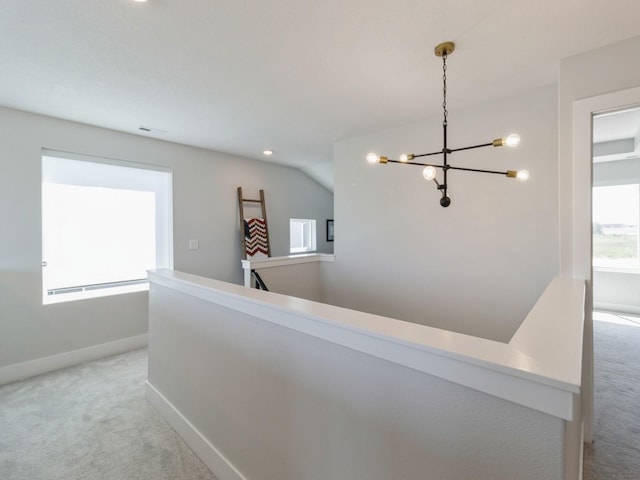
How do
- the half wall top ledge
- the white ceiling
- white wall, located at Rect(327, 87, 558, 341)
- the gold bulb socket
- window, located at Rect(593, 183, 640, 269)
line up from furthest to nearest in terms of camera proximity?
1. window, located at Rect(593, 183, 640, 269)
2. white wall, located at Rect(327, 87, 558, 341)
3. the gold bulb socket
4. the white ceiling
5. the half wall top ledge

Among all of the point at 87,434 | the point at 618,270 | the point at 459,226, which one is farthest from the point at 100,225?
the point at 618,270

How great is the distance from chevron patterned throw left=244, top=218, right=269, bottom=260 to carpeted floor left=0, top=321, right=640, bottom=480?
6.68ft

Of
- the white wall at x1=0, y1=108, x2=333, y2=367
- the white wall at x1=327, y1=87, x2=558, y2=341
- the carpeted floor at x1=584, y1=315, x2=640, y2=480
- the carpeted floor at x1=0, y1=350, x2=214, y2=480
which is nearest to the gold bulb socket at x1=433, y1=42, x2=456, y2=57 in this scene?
the white wall at x1=327, y1=87, x2=558, y2=341

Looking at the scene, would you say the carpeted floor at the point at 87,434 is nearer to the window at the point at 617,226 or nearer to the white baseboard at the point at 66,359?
the white baseboard at the point at 66,359

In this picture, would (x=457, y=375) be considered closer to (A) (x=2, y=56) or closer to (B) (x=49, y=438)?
(B) (x=49, y=438)

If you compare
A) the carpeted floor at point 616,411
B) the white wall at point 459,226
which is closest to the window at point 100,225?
the white wall at point 459,226

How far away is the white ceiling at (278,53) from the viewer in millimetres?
1567

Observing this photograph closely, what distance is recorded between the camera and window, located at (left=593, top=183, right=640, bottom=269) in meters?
4.77

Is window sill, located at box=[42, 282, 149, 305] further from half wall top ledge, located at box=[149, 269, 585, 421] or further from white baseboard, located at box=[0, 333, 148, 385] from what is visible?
half wall top ledge, located at box=[149, 269, 585, 421]

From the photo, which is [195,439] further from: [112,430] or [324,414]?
[324,414]

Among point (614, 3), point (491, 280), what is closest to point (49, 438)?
point (491, 280)

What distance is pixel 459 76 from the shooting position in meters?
2.26

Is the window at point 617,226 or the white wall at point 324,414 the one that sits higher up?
the window at point 617,226

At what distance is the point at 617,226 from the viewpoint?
493 centimetres
